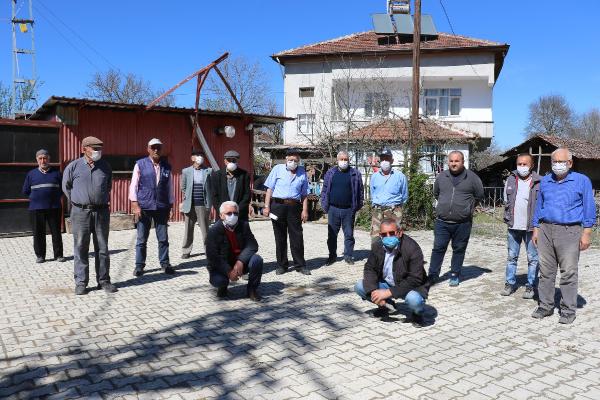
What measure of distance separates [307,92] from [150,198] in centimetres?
2393

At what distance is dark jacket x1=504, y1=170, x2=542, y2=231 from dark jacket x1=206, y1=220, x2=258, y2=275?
3.30 m

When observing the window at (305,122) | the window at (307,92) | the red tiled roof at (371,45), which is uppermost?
the red tiled roof at (371,45)

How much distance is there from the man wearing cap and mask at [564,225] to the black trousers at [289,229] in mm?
3449

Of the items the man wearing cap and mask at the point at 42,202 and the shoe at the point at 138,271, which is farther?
the man wearing cap and mask at the point at 42,202

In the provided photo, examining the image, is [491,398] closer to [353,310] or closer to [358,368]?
[358,368]

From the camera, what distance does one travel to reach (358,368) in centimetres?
417

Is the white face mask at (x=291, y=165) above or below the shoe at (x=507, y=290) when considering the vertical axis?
above

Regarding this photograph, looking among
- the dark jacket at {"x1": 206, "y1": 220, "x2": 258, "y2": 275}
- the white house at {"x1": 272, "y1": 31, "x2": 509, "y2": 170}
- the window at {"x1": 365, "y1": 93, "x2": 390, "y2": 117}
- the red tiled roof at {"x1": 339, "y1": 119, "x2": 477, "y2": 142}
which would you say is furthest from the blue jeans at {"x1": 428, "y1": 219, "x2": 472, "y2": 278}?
the white house at {"x1": 272, "y1": 31, "x2": 509, "y2": 170}

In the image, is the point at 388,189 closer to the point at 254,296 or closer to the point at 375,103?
the point at 254,296

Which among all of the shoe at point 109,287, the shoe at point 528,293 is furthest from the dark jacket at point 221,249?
the shoe at point 528,293

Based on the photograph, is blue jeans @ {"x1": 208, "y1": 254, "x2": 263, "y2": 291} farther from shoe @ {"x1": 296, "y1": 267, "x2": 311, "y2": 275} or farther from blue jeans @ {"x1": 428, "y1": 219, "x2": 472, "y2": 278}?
blue jeans @ {"x1": 428, "y1": 219, "x2": 472, "y2": 278}

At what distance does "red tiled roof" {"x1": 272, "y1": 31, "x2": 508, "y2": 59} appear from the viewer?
27203 mm

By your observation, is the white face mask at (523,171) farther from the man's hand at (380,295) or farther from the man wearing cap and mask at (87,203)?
the man wearing cap and mask at (87,203)

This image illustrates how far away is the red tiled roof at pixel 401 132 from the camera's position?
642 inches
